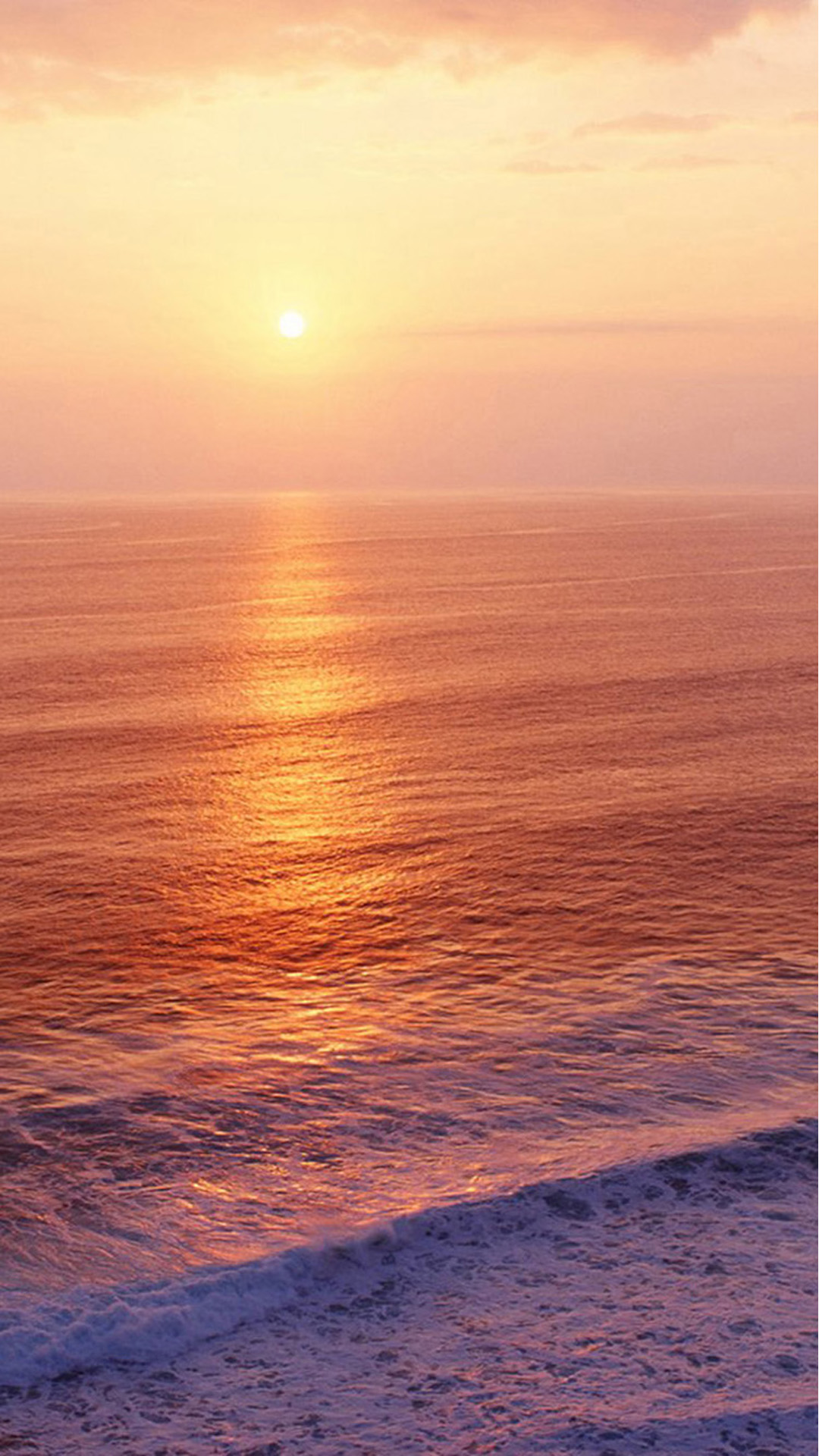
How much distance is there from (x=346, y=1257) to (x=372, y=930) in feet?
24.8

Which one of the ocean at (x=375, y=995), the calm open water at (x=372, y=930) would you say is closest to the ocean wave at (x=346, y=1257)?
the ocean at (x=375, y=995)

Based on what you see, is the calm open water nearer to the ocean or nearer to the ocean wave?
the ocean

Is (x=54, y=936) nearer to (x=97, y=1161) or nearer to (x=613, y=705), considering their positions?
(x=97, y=1161)

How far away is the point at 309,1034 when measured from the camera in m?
16.6

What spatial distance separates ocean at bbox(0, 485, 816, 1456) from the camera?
39.6 feet

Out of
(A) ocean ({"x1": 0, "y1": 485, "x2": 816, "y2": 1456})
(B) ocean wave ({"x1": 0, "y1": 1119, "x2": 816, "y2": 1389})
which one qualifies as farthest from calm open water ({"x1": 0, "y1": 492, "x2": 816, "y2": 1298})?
(B) ocean wave ({"x1": 0, "y1": 1119, "x2": 816, "y2": 1389})

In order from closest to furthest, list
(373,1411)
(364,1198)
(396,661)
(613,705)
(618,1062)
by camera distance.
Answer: (373,1411), (364,1198), (618,1062), (613,705), (396,661)

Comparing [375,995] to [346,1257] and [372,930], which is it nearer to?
[372,930]

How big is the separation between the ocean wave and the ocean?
33 mm

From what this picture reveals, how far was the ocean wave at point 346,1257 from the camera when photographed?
11.3 metres

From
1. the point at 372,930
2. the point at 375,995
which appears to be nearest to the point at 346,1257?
the point at 375,995

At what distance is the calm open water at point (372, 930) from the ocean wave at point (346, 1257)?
30cm

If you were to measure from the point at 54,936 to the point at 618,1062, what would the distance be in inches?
314

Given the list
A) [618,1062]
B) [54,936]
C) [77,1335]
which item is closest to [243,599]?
[54,936]
